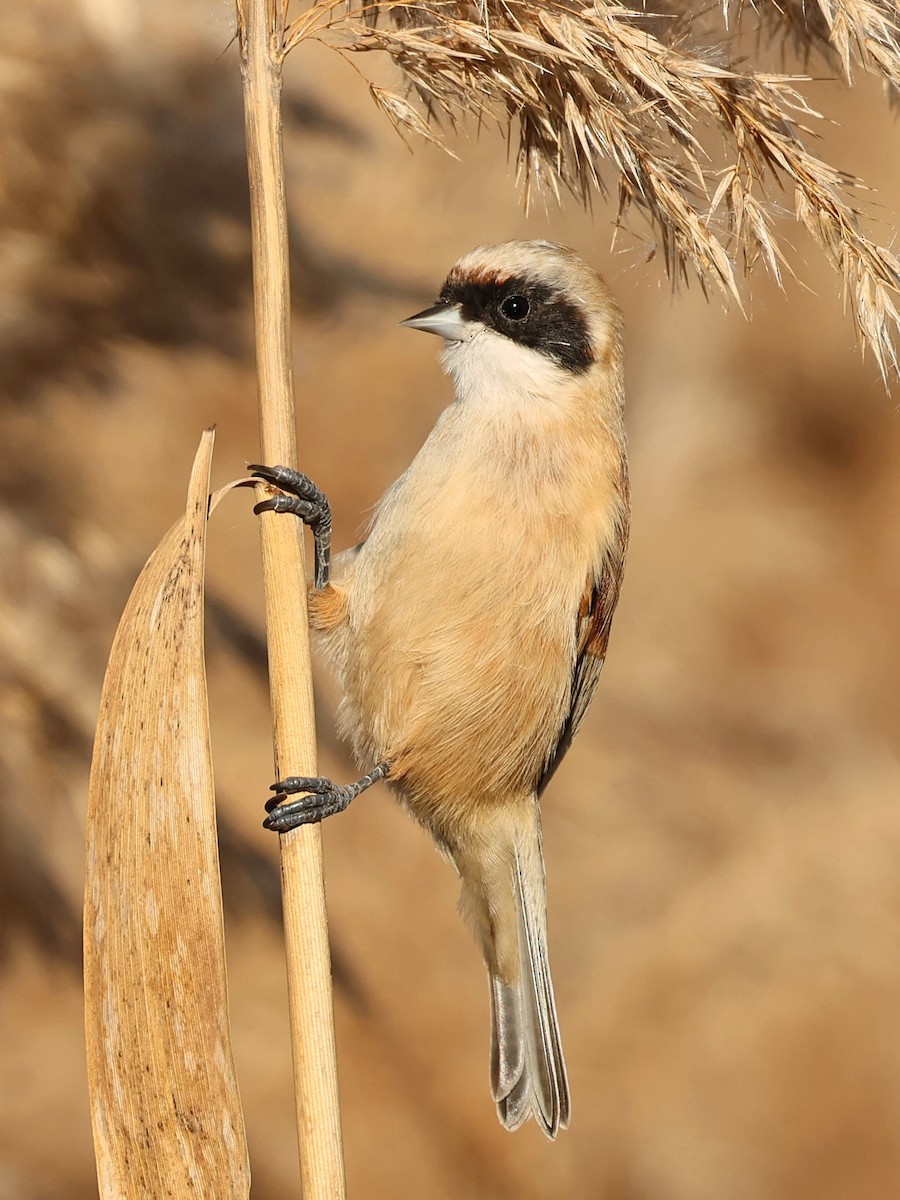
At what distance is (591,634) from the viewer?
1.30 m

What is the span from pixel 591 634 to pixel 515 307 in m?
0.39

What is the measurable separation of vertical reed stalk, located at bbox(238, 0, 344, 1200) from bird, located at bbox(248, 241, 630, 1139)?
234mm

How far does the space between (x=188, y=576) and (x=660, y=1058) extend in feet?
3.99

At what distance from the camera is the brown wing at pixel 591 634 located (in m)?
1.27

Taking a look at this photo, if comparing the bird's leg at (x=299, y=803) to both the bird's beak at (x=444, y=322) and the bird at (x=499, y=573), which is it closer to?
the bird at (x=499, y=573)

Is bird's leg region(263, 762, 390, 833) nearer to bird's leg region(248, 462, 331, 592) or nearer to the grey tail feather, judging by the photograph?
bird's leg region(248, 462, 331, 592)

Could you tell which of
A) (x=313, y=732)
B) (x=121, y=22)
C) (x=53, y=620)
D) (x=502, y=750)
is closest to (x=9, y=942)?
(x=53, y=620)

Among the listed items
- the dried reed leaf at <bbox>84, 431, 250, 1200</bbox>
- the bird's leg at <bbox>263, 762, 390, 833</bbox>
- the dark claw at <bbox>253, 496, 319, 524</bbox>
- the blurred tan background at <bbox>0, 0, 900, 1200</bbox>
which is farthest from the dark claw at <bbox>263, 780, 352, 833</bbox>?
the blurred tan background at <bbox>0, 0, 900, 1200</bbox>

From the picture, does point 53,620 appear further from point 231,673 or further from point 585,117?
point 585,117

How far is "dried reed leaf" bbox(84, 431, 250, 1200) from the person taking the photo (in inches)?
29.5

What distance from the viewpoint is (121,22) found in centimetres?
144

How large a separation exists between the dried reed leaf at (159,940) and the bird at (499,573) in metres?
0.34

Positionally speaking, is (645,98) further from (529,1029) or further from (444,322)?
(529,1029)

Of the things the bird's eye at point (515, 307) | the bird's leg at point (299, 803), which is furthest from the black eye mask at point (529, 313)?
the bird's leg at point (299, 803)
